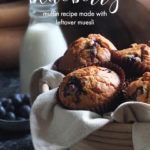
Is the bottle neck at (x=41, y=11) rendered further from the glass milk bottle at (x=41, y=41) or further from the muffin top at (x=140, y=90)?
the muffin top at (x=140, y=90)

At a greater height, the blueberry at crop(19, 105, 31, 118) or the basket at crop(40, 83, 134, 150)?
the basket at crop(40, 83, 134, 150)

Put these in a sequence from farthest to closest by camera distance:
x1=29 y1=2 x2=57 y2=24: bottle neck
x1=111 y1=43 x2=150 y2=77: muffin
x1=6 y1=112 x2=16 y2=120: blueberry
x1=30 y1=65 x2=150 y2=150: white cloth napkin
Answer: x1=29 y1=2 x2=57 y2=24: bottle neck, x1=6 y1=112 x2=16 y2=120: blueberry, x1=111 y1=43 x2=150 y2=77: muffin, x1=30 y1=65 x2=150 y2=150: white cloth napkin

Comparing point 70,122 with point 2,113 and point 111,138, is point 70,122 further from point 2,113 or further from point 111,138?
point 2,113

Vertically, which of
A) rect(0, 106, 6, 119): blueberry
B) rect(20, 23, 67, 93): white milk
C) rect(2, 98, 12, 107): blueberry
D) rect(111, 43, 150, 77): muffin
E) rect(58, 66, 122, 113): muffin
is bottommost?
rect(0, 106, 6, 119): blueberry

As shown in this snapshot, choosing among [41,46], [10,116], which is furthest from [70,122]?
[41,46]

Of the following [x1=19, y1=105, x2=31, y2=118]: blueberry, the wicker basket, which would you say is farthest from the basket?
[x1=19, y1=105, x2=31, y2=118]: blueberry

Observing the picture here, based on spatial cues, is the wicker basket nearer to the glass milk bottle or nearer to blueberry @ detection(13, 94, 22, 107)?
blueberry @ detection(13, 94, 22, 107)
